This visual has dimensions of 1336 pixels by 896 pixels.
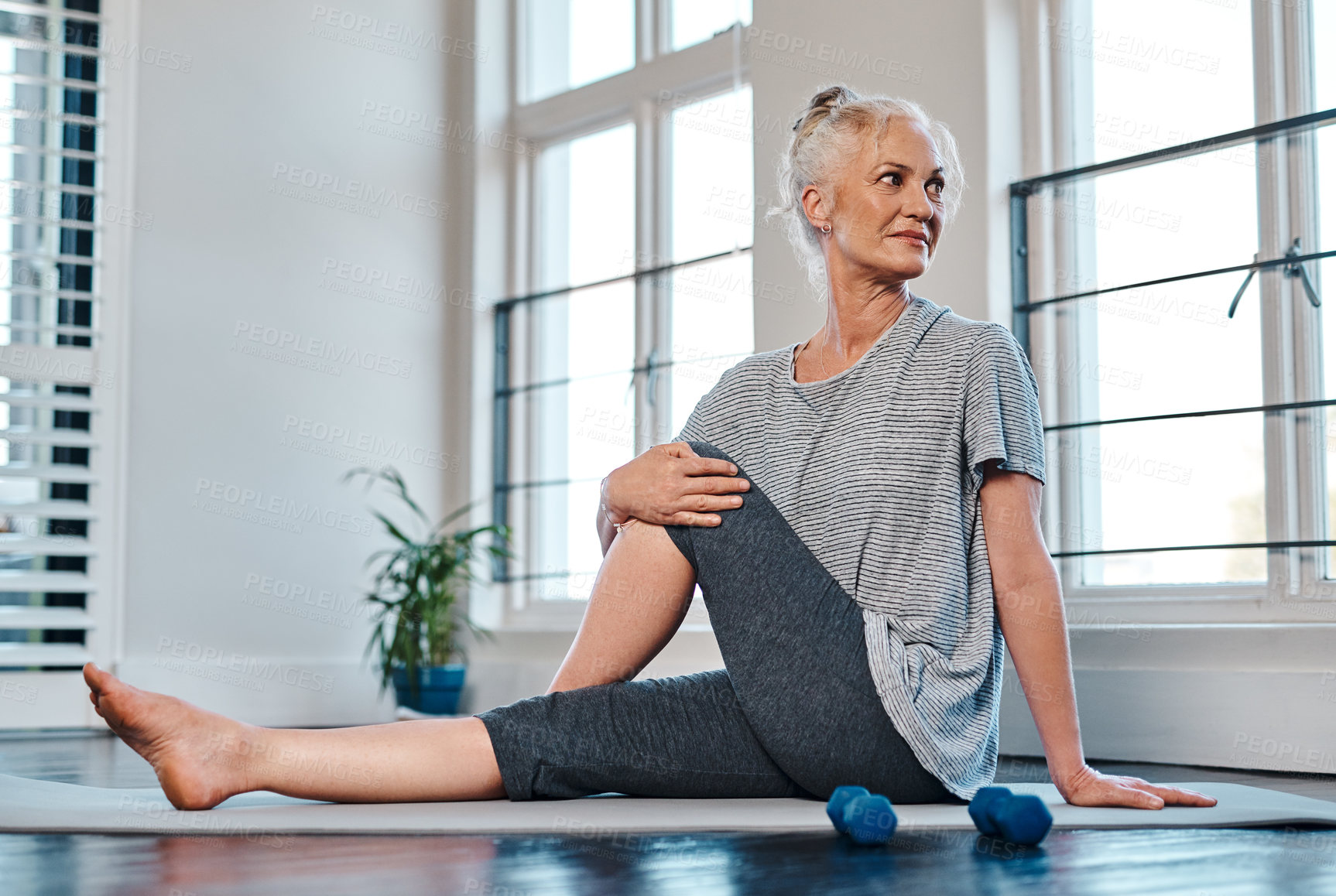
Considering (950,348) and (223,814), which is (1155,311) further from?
(223,814)

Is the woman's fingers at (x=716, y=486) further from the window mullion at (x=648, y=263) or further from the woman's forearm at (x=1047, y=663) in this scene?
the window mullion at (x=648, y=263)

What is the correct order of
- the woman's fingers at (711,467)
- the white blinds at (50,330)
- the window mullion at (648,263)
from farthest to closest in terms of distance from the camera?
the window mullion at (648,263)
the white blinds at (50,330)
the woman's fingers at (711,467)

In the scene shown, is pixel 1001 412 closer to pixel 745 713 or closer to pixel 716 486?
pixel 716 486

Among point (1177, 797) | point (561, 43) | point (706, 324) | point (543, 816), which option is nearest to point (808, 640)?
point (543, 816)

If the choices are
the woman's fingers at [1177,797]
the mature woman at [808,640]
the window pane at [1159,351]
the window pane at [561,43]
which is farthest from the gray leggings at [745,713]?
the window pane at [561,43]

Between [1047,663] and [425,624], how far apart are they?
2777mm

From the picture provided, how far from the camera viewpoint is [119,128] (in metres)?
4.05

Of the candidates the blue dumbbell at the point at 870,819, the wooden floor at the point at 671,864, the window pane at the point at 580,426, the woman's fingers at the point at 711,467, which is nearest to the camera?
the wooden floor at the point at 671,864

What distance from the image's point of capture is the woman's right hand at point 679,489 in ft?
5.84

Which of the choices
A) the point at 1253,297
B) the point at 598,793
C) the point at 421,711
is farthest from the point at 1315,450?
the point at 421,711

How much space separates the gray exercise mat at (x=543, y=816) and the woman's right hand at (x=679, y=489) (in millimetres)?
382

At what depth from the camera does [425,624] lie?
4.19 m

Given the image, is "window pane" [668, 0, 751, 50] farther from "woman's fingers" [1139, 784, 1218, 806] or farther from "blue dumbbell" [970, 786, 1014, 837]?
"blue dumbbell" [970, 786, 1014, 837]

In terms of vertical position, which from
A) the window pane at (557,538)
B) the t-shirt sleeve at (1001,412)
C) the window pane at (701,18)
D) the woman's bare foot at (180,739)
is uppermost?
the window pane at (701,18)
